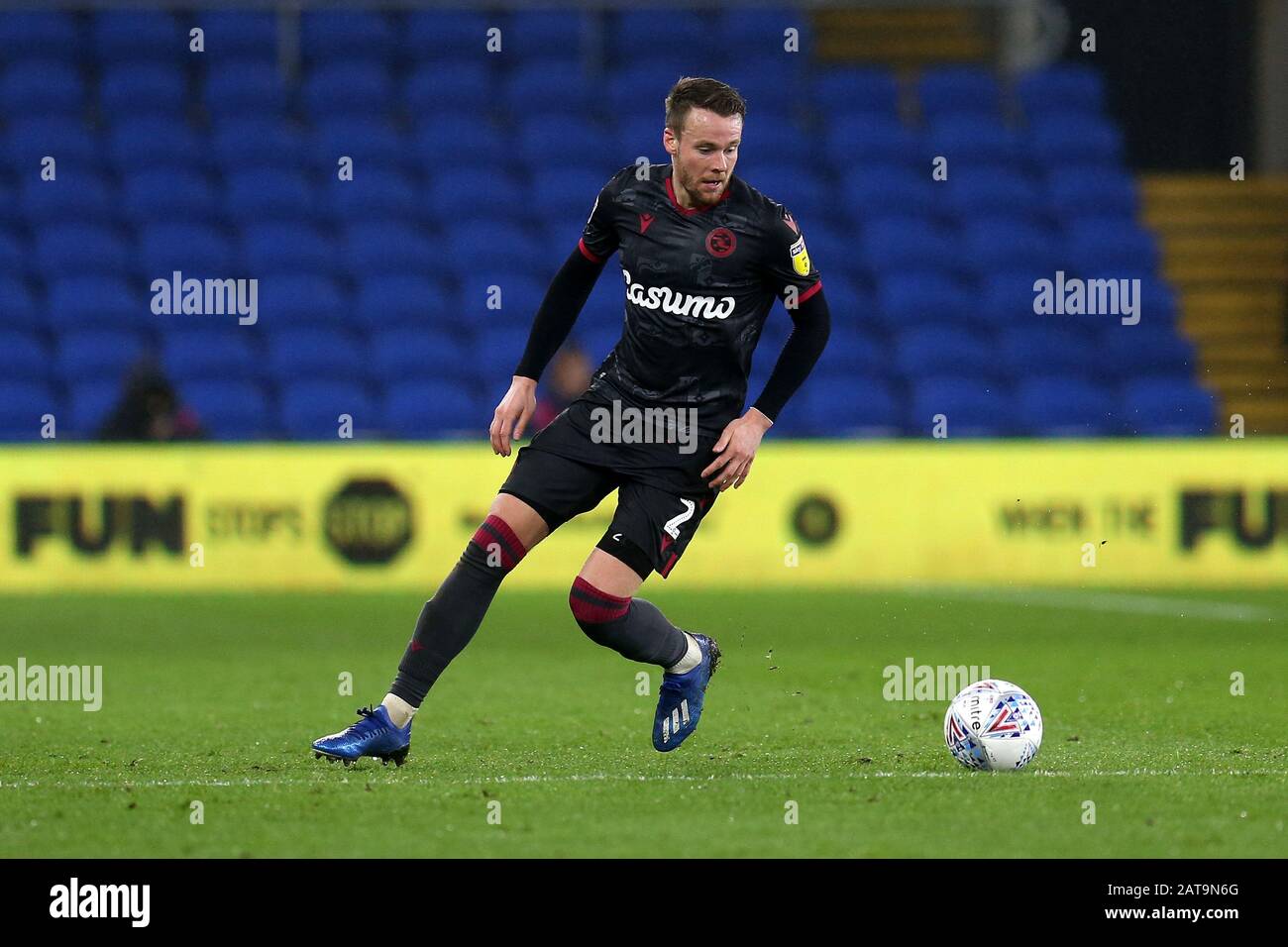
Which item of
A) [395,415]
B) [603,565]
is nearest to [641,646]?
[603,565]

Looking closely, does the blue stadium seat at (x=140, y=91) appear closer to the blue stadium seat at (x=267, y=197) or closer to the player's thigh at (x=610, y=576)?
the blue stadium seat at (x=267, y=197)

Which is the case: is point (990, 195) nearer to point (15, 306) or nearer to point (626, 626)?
point (15, 306)

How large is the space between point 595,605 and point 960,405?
453 inches

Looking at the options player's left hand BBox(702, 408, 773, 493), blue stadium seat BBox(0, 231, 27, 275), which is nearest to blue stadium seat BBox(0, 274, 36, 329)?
blue stadium seat BBox(0, 231, 27, 275)

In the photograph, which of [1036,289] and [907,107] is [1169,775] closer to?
[1036,289]

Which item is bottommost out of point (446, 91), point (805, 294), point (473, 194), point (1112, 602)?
point (1112, 602)

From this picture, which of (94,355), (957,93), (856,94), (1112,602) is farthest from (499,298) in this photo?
(1112,602)

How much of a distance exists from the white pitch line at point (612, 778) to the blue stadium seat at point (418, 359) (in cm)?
1126

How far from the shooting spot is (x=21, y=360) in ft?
56.7

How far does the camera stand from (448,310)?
1853cm

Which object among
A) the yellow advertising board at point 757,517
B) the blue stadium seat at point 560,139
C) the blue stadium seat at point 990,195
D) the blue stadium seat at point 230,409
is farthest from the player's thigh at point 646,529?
the blue stadium seat at point 990,195

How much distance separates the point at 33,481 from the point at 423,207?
6203 mm

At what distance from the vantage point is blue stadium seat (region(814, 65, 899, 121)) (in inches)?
826

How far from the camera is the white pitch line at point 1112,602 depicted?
12.9 meters
